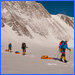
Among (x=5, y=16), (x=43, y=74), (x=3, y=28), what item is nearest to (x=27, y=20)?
(x=5, y=16)

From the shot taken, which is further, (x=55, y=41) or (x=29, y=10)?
(x=29, y=10)

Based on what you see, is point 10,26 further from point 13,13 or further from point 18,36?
point 13,13

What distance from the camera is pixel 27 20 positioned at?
64.2 metres

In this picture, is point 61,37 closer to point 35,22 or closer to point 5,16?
point 35,22

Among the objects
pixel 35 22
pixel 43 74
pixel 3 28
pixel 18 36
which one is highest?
pixel 35 22

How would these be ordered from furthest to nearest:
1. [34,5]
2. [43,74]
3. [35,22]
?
[34,5], [35,22], [43,74]

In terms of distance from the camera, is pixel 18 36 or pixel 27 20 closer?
pixel 18 36

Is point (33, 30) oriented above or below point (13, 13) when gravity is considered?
below

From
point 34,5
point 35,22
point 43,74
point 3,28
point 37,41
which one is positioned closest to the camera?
point 43,74

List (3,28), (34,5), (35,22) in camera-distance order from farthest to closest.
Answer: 1. (34,5)
2. (35,22)
3. (3,28)

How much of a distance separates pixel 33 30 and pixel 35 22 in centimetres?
663

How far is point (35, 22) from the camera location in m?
66.2

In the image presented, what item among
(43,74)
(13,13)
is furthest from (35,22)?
(43,74)

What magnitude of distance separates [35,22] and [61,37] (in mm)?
16076
